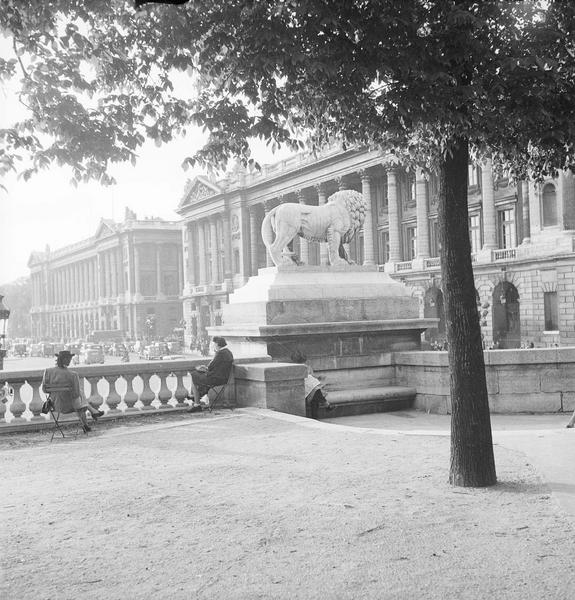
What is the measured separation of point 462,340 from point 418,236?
2260 inches

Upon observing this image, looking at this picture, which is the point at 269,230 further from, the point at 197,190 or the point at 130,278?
the point at 130,278

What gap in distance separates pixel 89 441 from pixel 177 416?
7.37 ft

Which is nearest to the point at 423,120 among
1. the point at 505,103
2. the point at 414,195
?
the point at 505,103

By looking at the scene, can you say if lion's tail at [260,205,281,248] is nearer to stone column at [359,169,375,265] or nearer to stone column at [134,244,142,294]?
stone column at [359,169,375,265]

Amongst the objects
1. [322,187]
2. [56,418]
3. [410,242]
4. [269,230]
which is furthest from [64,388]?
[322,187]

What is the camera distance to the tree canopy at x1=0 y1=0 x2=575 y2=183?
6.19m

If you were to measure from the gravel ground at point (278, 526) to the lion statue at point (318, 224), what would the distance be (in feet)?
20.4

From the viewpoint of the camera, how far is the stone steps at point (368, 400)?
42.2 ft

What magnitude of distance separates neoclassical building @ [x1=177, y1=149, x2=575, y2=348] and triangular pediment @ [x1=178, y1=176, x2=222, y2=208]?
0.14m

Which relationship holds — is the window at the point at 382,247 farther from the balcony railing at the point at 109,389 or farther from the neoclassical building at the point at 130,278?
the balcony railing at the point at 109,389

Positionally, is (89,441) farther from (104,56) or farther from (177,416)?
(104,56)

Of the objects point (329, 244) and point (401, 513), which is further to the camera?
point (329, 244)

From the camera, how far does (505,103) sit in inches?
249

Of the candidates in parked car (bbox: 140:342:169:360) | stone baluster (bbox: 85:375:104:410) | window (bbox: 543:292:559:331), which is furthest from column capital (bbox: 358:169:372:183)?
stone baluster (bbox: 85:375:104:410)
